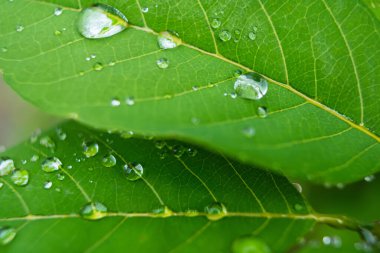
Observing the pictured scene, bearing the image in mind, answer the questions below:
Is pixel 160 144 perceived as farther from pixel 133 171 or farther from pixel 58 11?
pixel 58 11

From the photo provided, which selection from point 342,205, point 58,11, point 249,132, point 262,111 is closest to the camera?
point 249,132

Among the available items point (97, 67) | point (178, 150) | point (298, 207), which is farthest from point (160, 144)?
point (298, 207)

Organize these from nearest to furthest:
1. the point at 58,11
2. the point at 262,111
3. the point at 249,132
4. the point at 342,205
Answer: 1. the point at 249,132
2. the point at 262,111
3. the point at 58,11
4. the point at 342,205

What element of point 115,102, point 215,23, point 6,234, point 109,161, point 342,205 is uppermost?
point 215,23

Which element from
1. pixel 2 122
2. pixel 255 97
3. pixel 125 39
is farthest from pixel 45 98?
pixel 2 122

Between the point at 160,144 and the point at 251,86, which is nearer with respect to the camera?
the point at 251,86

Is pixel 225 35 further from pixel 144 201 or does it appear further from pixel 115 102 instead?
pixel 144 201

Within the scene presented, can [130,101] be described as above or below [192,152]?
above

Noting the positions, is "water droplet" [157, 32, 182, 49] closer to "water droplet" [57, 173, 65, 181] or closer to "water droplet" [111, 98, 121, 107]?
"water droplet" [111, 98, 121, 107]
